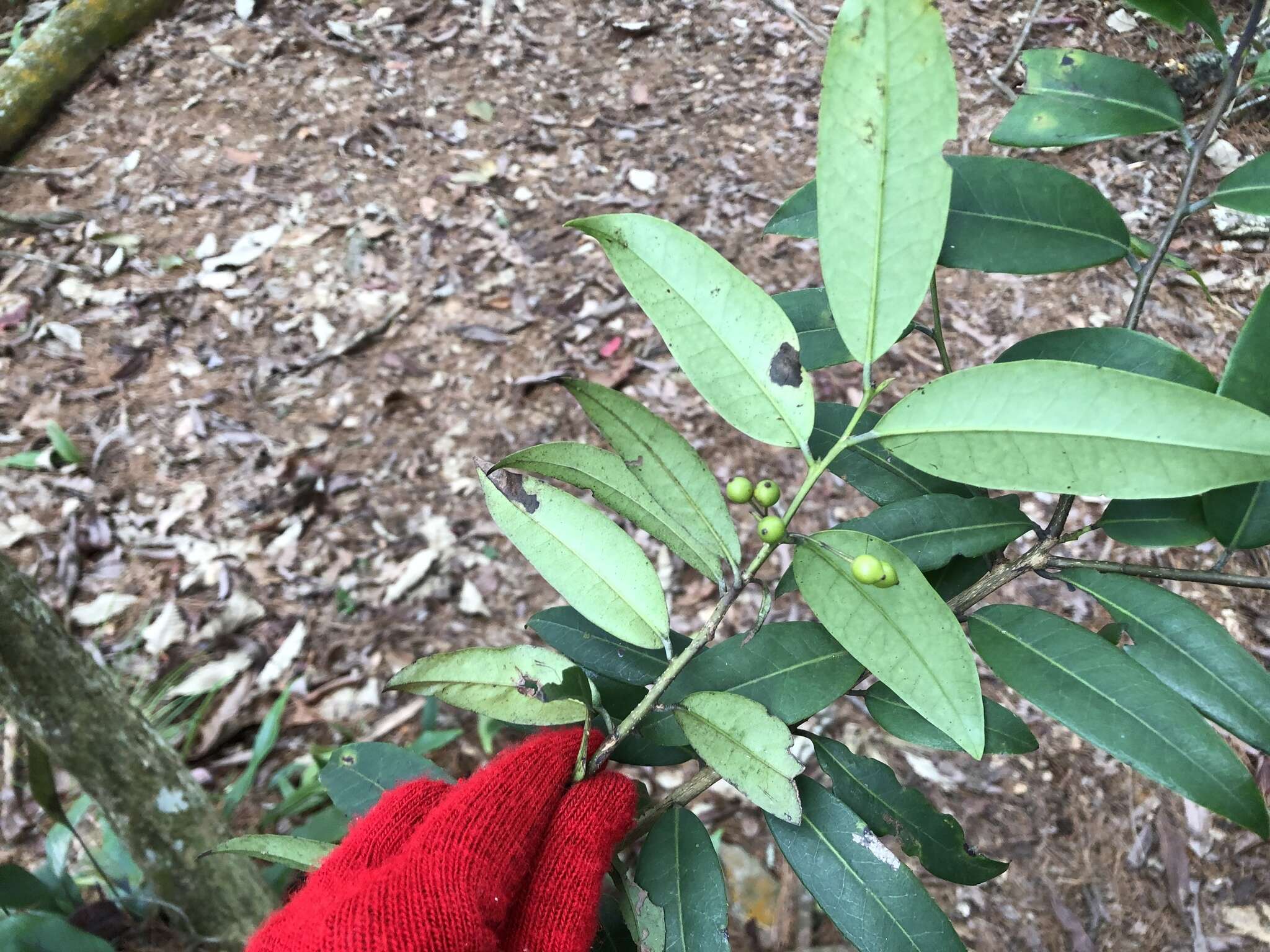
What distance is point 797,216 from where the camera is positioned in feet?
2.21

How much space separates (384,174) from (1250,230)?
8.76ft

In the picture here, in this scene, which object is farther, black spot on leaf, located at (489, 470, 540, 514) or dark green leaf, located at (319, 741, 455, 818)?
dark green leaf, located at (319, 741, 455, 818)

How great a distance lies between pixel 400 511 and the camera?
1.97m

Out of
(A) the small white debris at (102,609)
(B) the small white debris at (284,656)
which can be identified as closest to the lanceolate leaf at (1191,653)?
(B) the small white debris at (284,656)

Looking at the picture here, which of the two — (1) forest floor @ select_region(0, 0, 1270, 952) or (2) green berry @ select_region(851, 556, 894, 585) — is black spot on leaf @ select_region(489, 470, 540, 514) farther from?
(1) forest floor @ select_region(0, 0, 1270, 952)

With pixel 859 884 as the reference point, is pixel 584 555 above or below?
above

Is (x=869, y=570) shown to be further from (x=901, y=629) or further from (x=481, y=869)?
(x=481, y=869)

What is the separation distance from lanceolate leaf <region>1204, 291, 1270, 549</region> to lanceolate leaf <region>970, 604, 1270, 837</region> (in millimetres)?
134

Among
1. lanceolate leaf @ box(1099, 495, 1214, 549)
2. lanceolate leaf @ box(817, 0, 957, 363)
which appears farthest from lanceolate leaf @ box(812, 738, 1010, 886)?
lanceolate leaf @ box(817, 0, 957, 363)

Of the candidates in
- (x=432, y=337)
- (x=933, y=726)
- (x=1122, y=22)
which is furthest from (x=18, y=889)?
(x=1122, y=22)

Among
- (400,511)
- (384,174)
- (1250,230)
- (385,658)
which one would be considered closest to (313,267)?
(384,174)

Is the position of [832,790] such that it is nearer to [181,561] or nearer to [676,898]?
[676,898]

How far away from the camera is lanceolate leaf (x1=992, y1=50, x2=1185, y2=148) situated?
63cm

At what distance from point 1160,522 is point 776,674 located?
33 cm
